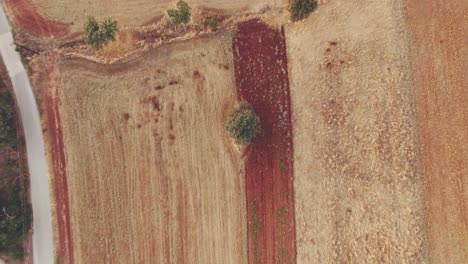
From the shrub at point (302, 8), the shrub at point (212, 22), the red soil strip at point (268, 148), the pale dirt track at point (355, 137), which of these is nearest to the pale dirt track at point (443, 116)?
the pale dirt track at point (355, 137)

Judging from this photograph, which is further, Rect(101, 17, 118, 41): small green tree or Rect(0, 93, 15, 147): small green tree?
Rect(0, 93, 15, 147): small green tree

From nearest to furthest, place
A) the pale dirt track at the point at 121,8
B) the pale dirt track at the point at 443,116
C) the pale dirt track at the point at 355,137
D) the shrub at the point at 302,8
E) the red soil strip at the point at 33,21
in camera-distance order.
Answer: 1. the pale dirt track at the point at 443,116
2. the pale dirt track at the point at 355,137
3. the shrub at the point at 302,8
4. the pale dirt track at the point at 121,8
5. the red soil strip at the point at 33,21

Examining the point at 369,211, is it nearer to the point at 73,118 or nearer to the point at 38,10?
the point at 73,118

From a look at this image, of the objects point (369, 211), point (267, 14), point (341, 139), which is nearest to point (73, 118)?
point (267, 14)

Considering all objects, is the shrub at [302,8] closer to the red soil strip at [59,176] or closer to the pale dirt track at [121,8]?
the pale dirt track at [121,8]

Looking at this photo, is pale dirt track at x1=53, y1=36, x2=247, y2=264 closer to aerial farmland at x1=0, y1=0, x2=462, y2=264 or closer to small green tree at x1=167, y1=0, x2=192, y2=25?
aerial farmland at x1=0, y1=0, x2=462, y2=264

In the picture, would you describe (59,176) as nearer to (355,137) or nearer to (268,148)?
(268,148)

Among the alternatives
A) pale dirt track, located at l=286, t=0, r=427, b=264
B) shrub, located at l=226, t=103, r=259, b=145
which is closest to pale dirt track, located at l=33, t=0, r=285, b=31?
pale dirt track, located at l=286, t=0, r=427, b=264
